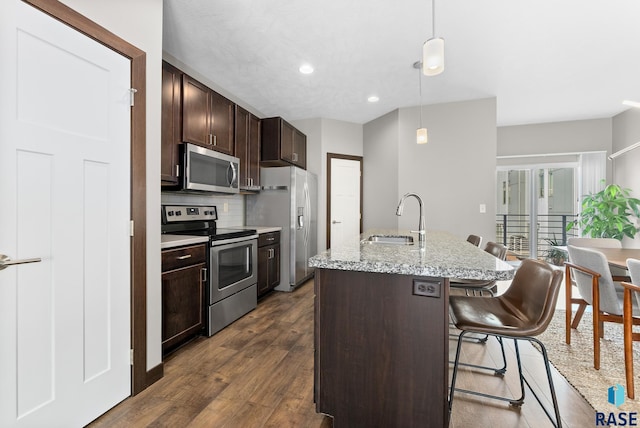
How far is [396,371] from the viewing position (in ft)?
4.13

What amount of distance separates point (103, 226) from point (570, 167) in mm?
6925

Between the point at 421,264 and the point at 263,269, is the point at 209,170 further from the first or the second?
the point at 421,264

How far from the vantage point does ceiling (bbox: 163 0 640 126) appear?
220cm

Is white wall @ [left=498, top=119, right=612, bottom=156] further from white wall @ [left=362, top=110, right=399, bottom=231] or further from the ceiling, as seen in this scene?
white wall @ [left=362, top=110, right=399, bottom=231]

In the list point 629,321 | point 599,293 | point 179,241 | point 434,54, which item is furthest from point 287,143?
point 629,321

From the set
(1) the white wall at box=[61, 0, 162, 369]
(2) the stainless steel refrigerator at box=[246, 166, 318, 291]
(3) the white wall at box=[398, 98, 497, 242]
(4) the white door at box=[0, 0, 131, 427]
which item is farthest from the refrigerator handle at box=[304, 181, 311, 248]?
(4) the white door at box=[0, 0, 131, 427]

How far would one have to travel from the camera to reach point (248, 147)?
364 centimetres

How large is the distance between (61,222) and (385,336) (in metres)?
1.61

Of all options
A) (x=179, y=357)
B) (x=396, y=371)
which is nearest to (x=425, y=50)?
(x=396, y=371)

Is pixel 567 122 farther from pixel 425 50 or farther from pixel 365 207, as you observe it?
pixel 425 50

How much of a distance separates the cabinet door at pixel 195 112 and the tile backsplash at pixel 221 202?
2.01ft

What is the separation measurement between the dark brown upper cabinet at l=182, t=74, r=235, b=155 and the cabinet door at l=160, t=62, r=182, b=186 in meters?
0.06

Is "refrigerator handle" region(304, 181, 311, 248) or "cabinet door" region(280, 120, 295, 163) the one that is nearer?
"cabinet door" region(280, 120, 295, 163)

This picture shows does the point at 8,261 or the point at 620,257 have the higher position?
the point at 8,261
